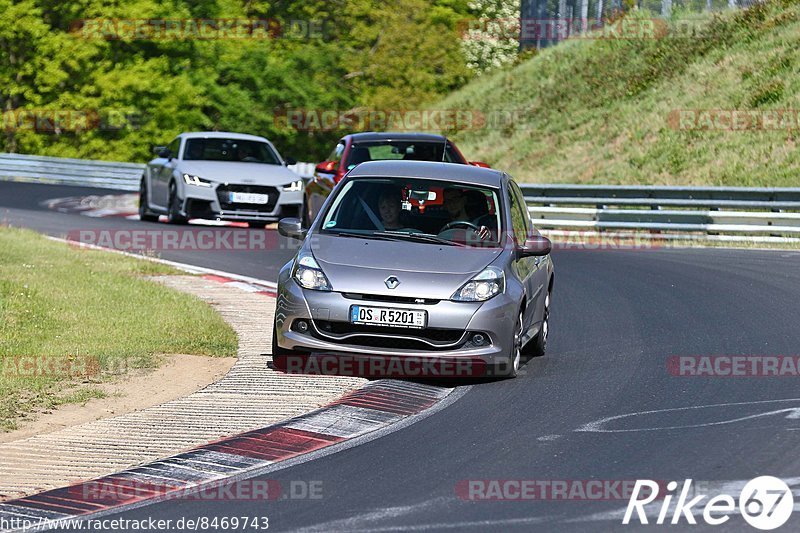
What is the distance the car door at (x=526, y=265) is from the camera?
10773mm

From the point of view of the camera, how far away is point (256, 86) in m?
73.8

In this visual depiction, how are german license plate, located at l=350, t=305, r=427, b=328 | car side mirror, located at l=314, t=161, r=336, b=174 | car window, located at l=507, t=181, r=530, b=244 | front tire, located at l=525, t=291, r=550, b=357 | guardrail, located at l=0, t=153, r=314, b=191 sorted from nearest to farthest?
german license plate, located at l=350, t=305, r=427, b=328
car window, located at l=507, t=181, r=530, b=244
front tire, located at l=525, t=291, r=550, b=357
car side mirror, located at l=314, t=161, r=336, b=174
guardrail, located at l=0, t=153, r=314, b=191

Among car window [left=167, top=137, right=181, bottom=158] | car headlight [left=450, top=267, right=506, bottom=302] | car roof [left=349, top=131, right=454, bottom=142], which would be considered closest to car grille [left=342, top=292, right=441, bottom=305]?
car headlight [left=450, top=267, right=506, bottom=302]

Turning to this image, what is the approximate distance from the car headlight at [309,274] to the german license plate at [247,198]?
13.1 m

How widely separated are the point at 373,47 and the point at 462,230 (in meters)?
71.4

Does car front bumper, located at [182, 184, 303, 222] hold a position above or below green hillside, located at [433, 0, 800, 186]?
below

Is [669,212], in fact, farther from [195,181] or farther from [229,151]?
[195,181]

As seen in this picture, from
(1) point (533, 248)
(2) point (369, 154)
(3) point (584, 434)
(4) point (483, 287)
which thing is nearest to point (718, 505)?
(3) point (584, 434)

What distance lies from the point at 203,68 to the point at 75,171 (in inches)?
1229

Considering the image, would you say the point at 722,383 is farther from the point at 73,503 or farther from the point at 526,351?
the point at 73,503

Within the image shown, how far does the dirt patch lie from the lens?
8.63 metres

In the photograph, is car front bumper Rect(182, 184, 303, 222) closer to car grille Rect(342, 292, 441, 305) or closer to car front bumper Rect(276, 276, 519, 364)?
car front bumper Rect(276, 276, 519, 364)

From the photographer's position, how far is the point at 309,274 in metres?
10.2

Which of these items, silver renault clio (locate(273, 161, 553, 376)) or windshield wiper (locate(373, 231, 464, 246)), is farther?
windshield wiper (locate(373, 231, 464, 246))
